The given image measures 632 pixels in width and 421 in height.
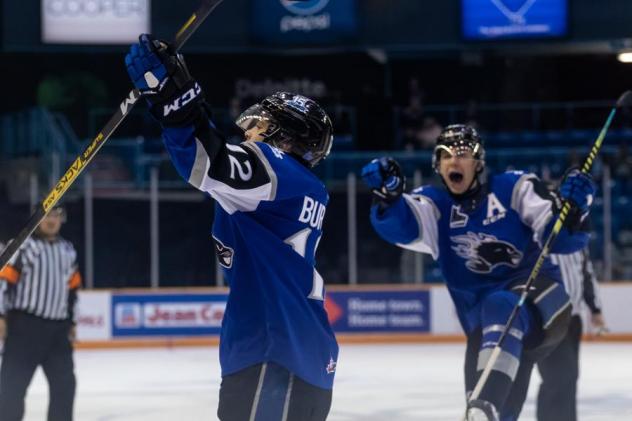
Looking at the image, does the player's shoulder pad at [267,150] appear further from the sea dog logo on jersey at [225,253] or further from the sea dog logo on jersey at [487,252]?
the sea dog logo on jersey at [487,252]

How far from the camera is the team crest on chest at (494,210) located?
146 inches

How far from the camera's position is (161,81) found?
6.96 feet

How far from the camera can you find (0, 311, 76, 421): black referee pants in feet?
15.7

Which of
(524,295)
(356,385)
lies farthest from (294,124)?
(356,385)

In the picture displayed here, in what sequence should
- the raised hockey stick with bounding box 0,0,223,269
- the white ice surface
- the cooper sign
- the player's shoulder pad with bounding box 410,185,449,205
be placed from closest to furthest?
the raised hockey stick with bounding box 0,0,223,269, the player's shoulder pad with bounding box 410,185,449,205, the white ice surface, the cooper sign

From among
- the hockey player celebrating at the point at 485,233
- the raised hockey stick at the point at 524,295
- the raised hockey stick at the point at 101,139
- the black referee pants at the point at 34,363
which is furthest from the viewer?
the black referee pants at the point at 34,363

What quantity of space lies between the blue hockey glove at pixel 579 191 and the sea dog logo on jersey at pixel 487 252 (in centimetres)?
22

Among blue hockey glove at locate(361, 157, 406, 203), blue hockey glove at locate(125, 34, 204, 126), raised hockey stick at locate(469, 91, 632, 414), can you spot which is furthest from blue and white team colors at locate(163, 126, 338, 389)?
blue hockey glove at locate(361, 157, 406, 203)

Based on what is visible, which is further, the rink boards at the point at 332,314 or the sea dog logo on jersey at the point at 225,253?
the rink boards at the point at 332,314

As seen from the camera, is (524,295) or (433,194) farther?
(433,194)

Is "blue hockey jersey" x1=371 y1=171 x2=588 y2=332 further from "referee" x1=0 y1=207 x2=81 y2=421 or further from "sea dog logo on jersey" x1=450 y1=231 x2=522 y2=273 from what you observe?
"referee" x1=0 y1=207 x2=81 y2=421

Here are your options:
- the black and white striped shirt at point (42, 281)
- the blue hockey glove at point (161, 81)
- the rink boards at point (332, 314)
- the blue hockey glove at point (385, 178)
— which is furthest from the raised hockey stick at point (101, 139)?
the rink boards at point (332, 314)

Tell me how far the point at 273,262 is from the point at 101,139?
0.40 meters

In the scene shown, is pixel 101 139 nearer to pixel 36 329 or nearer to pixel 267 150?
pixel 267 150
